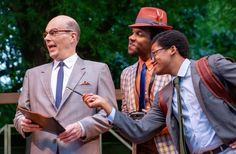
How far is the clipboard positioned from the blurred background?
420 cm

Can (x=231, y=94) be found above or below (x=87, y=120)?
above

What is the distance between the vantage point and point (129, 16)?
987 centimetres

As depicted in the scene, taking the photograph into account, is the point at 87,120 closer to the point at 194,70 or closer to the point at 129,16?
the point at 194,70

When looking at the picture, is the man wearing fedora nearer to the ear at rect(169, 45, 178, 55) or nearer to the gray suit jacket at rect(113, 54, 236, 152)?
the gray suit jacket at rect(113, 54, 236, 152)

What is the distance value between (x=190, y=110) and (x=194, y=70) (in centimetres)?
25

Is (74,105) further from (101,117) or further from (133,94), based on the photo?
(133,94)

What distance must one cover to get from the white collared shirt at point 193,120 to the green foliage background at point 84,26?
4.59 metres

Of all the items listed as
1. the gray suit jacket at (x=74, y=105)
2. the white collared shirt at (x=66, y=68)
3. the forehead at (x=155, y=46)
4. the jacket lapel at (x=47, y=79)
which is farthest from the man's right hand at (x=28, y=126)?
the forehead at (x=155, y=46)

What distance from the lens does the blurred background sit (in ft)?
30.7

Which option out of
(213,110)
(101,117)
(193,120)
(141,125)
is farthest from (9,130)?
(213,110)

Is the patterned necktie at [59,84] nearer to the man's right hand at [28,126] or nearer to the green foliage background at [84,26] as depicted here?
the man's right hand at [28,126]

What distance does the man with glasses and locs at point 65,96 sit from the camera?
4914mm

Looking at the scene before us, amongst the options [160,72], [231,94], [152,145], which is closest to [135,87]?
[152,145]

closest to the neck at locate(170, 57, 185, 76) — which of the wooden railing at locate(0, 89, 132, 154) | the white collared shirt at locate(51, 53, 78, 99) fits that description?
the white collared shirt at locate(51, 53, 78, 99)
